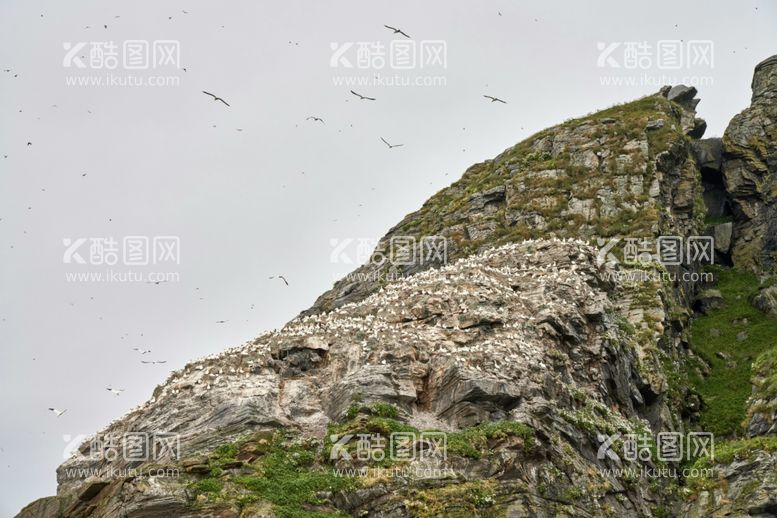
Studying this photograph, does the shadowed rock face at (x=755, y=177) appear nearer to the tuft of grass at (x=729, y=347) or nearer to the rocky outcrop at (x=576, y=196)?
the tuft of grass at (x=729, y=347)

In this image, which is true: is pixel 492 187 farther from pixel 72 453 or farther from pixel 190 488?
pixel 190 488

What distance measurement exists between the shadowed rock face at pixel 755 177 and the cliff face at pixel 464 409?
39.1 feet

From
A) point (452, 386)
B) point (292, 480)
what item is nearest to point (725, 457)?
point (452, 386)

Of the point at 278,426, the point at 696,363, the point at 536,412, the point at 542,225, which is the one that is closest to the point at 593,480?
the point at 536,412

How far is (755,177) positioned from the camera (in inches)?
2667

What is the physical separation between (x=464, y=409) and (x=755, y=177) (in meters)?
46.3

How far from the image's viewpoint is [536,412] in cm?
3086

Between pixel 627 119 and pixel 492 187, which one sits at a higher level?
pixel 627 119

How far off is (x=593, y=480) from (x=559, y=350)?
7.27 meters

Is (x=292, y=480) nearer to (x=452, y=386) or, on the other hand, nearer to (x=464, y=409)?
(x=464, y=409)

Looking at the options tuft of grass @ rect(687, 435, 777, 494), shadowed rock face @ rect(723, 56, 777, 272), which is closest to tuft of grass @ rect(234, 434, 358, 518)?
tuft of grass @ rect(687, 435, 777, 494)

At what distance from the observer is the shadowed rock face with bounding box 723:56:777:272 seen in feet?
215

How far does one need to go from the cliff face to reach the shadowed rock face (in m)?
11.9

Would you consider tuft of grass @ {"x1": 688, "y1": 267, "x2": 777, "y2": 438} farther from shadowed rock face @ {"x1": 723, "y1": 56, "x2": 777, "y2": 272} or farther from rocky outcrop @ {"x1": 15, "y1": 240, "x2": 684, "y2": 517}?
rocky outcrop @ {"x1": 15, "y1": 240, "x2": 684, "y2": 517}
